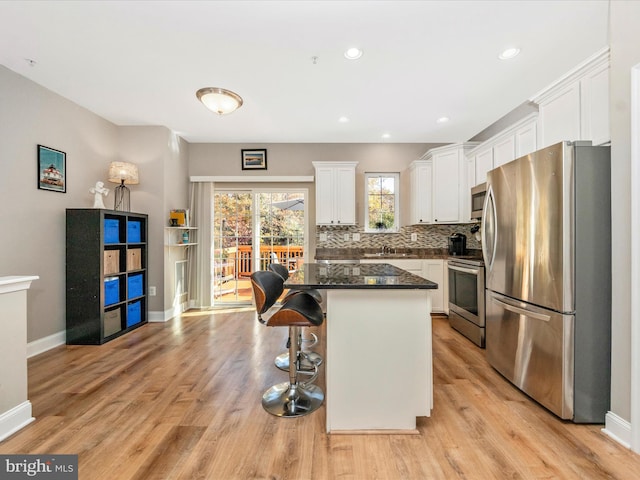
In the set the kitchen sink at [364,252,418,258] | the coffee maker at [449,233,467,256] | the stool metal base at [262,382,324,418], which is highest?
the coffee maker at [449,233,467,256]

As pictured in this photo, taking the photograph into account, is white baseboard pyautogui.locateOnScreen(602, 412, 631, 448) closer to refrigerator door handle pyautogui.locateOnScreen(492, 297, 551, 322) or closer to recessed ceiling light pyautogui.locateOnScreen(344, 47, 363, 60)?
refrigerator door handle pyautogui.locateOnScreen(492, 297, 551, 322)

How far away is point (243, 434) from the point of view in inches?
66.5

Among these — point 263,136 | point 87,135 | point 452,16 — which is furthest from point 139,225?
point 452,16

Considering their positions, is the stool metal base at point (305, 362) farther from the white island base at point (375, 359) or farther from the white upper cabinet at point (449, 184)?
the white upper cabinet at point (449, 184)

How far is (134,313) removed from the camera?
374cm

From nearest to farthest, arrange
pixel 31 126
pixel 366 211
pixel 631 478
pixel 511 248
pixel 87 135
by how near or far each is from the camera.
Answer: pixel 631 478 < pixel 511 248 < pixel 31 126 < pixel 87 135 < pixel 366 211

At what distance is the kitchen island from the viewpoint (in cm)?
168

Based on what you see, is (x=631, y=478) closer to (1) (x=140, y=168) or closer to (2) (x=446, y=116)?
(2) (x=446, y=116)

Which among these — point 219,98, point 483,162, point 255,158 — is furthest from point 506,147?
point 255,158

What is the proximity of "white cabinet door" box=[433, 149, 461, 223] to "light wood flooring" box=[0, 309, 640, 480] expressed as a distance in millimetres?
2223

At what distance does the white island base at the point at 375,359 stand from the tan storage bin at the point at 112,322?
2935 mm

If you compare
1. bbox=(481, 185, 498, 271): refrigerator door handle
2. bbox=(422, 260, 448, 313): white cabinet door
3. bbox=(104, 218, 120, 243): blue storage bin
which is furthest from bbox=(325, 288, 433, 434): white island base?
bbox=(104, 218, 120, 243): blue storage bin

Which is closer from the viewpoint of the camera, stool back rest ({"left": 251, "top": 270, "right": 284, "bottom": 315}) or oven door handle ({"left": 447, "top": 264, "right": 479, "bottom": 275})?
stool back rest ({"left": 251, "top": 270, "right": 284, "bottom": 315})

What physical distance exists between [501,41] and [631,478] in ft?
9.47
